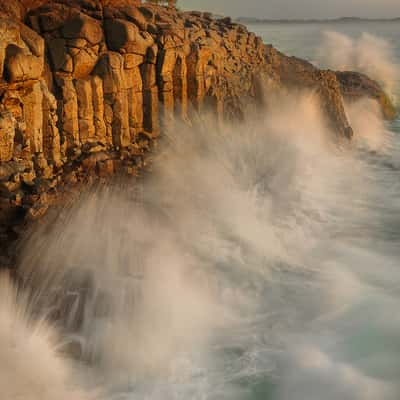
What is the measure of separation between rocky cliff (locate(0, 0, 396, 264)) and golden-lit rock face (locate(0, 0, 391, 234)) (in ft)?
0.07

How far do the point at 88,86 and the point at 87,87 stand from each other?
0.04m

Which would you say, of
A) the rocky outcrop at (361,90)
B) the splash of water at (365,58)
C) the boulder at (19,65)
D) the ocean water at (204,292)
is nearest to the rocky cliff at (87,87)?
the boulder at (19,65)

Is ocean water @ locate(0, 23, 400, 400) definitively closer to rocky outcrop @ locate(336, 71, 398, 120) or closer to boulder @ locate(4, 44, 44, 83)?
boulder @ locate(4, 44, 44, 83)

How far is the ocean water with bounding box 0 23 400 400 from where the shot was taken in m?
7.55

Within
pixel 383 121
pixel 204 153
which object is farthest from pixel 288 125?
pixel 383 121

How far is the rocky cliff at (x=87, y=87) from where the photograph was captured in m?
8.77

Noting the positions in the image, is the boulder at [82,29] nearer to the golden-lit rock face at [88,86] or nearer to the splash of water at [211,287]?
the golden-lit rock face at [88,86]

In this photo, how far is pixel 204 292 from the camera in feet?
31.7

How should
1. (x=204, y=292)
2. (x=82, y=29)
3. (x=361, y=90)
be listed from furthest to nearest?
(x=361, y=90) < (x=82, y=29) < (x=204, y=292)

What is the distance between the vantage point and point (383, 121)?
25547 mm

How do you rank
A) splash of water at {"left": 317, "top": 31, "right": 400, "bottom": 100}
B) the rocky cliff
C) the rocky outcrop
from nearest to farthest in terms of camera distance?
the rocky cliff
the rocky outcrop
splash of water at {"left": 317, "top": 31, "right": 400, "bottom": 100}

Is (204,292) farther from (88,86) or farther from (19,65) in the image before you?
(19,65)

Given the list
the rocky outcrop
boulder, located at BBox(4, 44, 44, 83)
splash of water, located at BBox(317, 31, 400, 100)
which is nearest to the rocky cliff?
boulder, located at BBox(4, 44, 44, 83)

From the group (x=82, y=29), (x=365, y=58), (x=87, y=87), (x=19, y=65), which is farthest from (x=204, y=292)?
(x=365, y=58)
